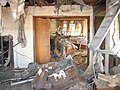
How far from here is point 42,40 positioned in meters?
9.12

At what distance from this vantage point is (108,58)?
531 cm

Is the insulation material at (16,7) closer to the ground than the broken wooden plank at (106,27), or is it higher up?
higher up

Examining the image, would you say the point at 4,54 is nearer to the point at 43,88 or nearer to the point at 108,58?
the point at 43,88

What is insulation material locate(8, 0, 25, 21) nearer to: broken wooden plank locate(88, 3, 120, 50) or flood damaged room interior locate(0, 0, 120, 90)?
flood damaged room interior locate(0, 0, 120, 90)

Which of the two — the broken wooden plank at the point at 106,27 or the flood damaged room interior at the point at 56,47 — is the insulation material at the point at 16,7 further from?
the broken wooden plank at the point at 106,27

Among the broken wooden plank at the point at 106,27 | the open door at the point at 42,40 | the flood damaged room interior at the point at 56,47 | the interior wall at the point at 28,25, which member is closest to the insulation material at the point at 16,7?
the flood damaged room interior at the point at 56,47

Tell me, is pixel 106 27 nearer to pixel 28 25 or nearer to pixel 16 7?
pixel 16 7

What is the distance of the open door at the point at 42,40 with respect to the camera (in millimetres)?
8961

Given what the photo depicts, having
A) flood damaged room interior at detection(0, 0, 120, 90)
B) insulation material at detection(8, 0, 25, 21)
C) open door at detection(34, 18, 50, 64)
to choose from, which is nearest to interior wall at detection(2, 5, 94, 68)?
flood damaged room interior at detection(0, 0, 120, 90)

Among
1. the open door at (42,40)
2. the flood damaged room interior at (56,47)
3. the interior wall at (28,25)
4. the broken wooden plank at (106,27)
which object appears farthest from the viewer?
the open door at (42,40)

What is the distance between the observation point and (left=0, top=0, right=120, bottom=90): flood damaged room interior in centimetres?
405

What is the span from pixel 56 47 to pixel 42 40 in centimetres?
317

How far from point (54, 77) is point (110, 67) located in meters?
1.27

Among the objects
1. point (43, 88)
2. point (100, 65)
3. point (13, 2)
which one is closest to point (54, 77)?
point (43, 88)
